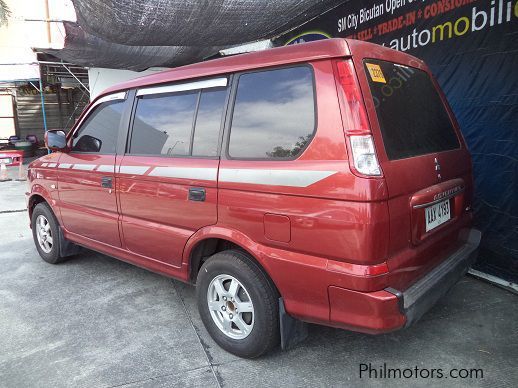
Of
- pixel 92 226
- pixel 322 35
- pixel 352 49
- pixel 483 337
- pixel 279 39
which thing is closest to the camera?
pixel 352 49

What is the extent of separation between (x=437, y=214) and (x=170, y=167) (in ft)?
5.94

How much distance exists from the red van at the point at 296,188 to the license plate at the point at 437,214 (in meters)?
0.02

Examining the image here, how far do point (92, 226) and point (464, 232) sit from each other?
3164 mm

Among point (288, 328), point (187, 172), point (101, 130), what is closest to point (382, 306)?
point (288, 328)

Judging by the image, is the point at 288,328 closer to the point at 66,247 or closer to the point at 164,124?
the point at 164,124

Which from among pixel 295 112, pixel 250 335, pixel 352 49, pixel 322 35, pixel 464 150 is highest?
pixel 322 35

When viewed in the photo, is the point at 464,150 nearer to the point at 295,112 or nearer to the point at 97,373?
the point at 295,112

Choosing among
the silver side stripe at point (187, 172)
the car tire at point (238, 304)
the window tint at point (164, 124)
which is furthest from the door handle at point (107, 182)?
the car tire at point (238, 304)

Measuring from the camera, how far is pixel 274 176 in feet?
7.73

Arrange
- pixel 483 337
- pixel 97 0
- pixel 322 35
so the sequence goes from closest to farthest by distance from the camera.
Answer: pixel 483 337 < pixel 97 0 < pixel 322 35

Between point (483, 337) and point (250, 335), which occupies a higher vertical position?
point (250, 335)

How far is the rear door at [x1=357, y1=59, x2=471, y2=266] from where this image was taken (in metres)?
2.21

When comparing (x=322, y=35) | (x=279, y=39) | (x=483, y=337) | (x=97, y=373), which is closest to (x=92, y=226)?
(x=97, y=373)

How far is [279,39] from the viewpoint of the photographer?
6.88m
